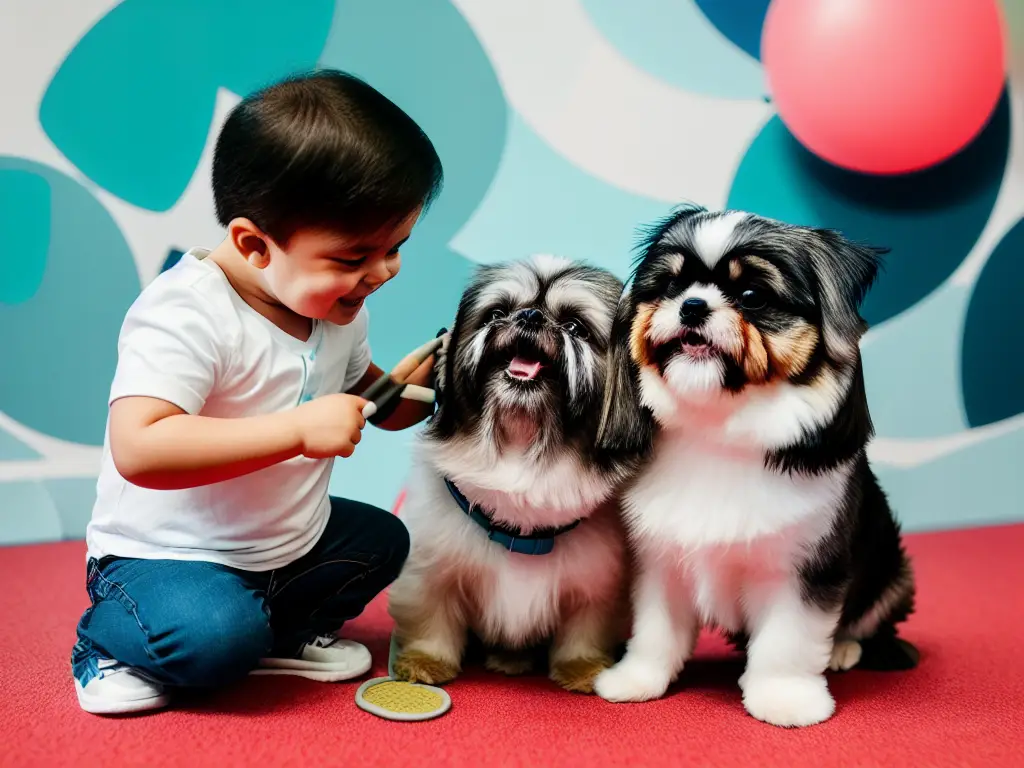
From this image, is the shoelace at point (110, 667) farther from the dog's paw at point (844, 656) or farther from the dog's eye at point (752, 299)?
the dog's paw at point (844, 656)

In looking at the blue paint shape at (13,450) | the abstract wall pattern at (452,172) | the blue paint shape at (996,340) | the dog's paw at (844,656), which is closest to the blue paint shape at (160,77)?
the abstract wall pattern at (452,172)

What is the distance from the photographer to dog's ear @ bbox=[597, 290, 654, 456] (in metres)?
1.61

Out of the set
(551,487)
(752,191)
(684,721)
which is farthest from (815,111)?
(684,721)

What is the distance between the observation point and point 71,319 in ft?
9.36

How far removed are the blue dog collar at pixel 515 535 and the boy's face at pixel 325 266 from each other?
415mm

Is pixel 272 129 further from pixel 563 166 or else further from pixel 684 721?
pixel 563 166

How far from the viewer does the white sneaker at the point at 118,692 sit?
5.06ft

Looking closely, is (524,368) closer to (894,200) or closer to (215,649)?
(215,649)

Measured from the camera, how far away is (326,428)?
151 cm

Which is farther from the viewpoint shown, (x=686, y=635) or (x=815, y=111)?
(x=815, y=111)

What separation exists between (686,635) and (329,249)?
979 millimetres

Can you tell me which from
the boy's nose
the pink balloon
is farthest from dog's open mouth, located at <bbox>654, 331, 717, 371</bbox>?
the pink balloon

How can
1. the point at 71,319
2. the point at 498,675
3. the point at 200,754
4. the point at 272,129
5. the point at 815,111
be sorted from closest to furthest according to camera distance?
the point at 200,754 < the point at 272,129 < the point at 498,675 < the point at 815,111 < the point at 71,319

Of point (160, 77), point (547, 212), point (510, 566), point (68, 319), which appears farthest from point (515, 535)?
point (160, 77)
